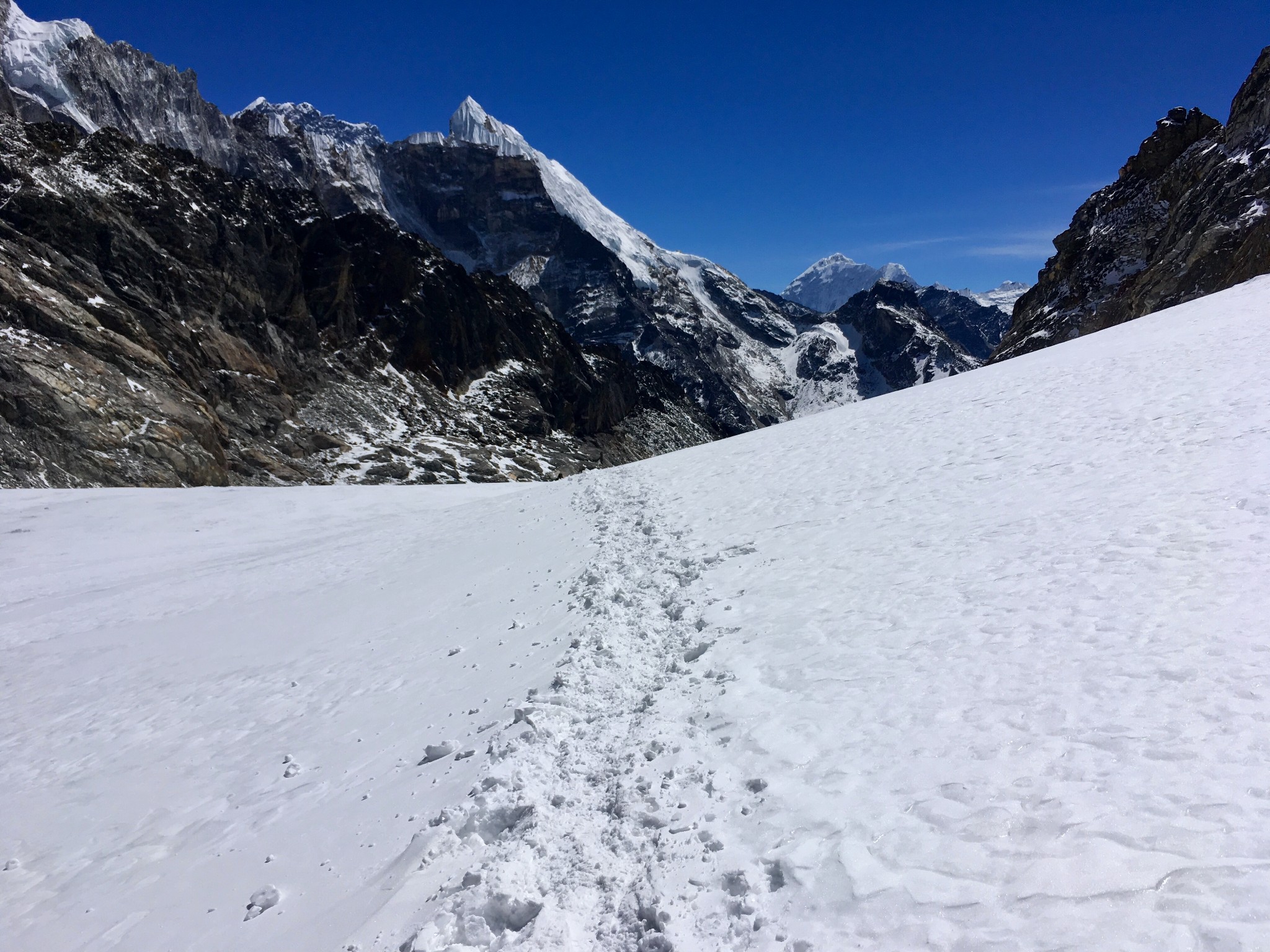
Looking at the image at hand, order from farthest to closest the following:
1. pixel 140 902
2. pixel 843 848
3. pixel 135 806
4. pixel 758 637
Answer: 1. pixel 758 637
2. pixel 135 806
3. pixel 140 902
4. pixel 843 848

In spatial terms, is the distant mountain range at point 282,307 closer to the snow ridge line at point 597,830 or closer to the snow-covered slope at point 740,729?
the snow-covered slope at point 740,729

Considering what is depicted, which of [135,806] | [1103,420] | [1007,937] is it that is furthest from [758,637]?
[1103,420]

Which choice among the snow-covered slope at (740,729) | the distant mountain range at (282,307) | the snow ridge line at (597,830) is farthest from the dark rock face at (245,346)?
the snow ridge line at (597,830)

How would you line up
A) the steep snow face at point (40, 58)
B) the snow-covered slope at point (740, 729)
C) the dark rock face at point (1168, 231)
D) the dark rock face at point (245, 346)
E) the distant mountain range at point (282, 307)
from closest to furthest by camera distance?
the snow-covered slope at point (740, 729) → the dark rock face at point (1168, 231) → the dark rock face at point (245, 346) → the distant mountain range at point (282, 307) → the steep snow face at point (40, 58)

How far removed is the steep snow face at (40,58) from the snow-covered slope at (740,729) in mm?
161799

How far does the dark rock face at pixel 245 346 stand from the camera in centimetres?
4541

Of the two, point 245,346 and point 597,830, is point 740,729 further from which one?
point 245,346

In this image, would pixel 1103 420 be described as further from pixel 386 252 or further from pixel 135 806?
pixel 386 252

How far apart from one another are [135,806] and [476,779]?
4816 mm

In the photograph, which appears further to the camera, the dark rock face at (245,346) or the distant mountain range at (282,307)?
the distant mountain range at (282,307)

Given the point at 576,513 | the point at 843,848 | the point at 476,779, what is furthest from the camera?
the point at 576,513

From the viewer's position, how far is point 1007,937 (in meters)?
3.91

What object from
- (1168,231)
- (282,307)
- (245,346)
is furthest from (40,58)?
(1168,231)

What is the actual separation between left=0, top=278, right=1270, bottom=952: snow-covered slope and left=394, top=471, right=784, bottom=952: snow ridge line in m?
0.03
